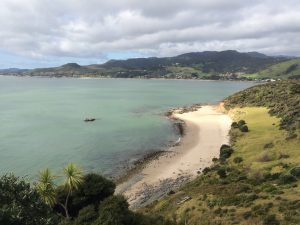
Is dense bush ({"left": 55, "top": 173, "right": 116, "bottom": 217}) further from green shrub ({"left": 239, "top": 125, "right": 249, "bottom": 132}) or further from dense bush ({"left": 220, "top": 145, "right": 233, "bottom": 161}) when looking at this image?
green shrub ({"left": 239, "top": 125, "right": 249, "bottom": 132})

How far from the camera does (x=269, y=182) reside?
40188mm

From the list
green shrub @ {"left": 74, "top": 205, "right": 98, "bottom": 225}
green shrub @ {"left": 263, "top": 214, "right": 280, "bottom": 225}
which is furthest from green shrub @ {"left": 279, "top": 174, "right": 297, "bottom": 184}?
green shrub @ {"left": 74, "top": 205, "right": 98, "bottom": 225}

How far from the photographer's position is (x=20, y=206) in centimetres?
2144

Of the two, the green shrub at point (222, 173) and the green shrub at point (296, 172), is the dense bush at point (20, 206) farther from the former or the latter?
the green shrub at point (222, 173)

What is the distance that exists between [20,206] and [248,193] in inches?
876

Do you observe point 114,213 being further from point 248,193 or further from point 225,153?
point 225,153

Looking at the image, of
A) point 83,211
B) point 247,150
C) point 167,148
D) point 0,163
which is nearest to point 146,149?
point 167,148

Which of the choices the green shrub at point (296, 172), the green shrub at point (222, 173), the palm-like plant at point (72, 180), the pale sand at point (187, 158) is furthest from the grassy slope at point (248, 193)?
the palm-like plant at point (72, 180)

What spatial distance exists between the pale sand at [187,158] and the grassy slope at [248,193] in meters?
5.81

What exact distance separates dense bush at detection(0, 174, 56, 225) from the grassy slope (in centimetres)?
1339

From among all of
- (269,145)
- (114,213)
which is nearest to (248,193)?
(114,213)

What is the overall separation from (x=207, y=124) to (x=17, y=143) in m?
47.2

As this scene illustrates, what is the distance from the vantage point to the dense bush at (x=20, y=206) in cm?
1983

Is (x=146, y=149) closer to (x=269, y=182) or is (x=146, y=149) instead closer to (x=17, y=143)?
(x=17, y=143)
